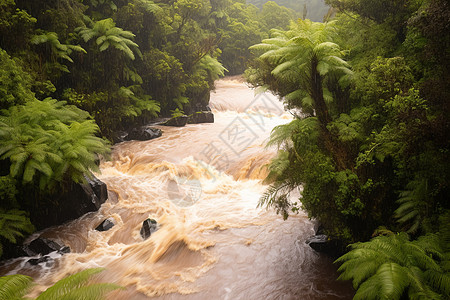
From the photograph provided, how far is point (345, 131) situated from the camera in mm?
5637

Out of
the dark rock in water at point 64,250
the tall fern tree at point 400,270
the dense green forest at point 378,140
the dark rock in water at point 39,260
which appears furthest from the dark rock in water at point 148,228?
the tall fern tree at point 400,270

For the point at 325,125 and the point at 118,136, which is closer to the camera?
the point at 325,125

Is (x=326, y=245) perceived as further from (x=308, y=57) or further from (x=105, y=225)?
(x=105, y=225)

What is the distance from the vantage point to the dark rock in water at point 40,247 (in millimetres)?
6805

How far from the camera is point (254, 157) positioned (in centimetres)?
1152

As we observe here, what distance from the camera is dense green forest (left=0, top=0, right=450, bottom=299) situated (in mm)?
4234

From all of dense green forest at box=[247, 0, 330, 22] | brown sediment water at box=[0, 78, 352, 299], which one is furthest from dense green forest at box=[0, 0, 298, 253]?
dense green forest at box=[247, 0, 330, 22]

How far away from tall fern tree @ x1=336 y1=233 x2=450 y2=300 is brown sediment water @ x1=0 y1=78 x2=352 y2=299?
1934mm

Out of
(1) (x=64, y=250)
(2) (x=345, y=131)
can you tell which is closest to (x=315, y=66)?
(2) (x=345, y=131)

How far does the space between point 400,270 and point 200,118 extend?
533 inches

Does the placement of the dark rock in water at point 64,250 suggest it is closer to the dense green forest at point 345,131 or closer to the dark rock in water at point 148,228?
the dense green forest at point 345,131

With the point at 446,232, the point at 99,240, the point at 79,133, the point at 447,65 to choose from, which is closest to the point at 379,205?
the point at 446,232

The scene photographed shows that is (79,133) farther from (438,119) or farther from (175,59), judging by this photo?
(175,59)

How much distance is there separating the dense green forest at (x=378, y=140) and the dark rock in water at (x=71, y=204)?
206 inches
